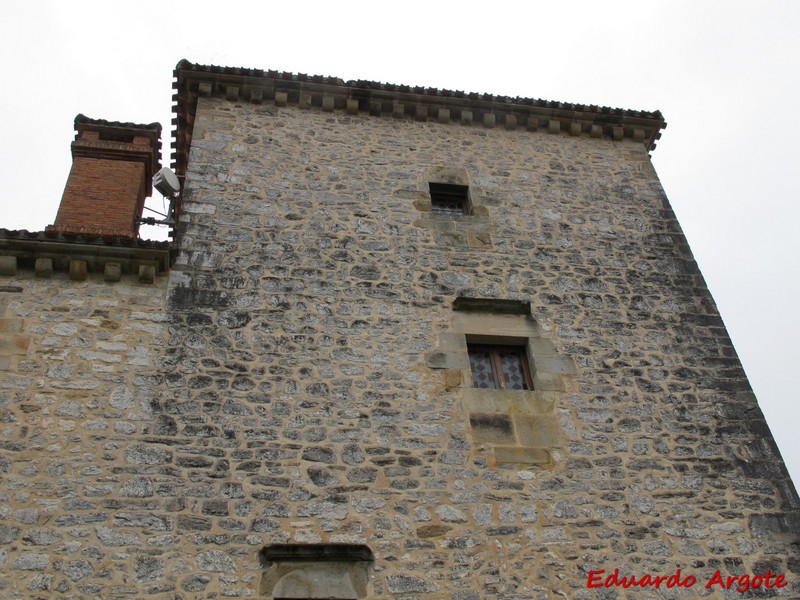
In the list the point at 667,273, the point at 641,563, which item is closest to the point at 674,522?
the point at 641,563

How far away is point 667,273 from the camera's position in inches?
300

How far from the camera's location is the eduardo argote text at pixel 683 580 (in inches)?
206

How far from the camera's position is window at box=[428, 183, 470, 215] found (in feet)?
26.5

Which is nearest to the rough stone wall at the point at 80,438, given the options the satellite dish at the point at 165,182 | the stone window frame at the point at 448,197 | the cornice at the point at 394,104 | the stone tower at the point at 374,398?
the stone tower at the point at 374,398

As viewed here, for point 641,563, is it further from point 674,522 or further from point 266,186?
point 266,186

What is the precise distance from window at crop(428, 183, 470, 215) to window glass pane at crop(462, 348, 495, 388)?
2.04 metres

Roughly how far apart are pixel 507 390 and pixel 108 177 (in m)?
5.09

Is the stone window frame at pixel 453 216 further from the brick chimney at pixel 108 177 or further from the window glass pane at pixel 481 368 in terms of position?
the brick chimney at pixel 108 177

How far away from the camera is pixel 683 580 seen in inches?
210

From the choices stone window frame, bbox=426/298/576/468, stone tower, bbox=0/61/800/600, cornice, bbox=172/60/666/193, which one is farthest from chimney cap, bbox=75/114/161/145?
stone window frame, bbox=426/298/576/468

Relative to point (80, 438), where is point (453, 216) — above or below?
above

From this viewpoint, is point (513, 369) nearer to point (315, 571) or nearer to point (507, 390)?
point (507, 390)

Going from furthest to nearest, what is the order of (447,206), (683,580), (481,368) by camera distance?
(447,206) < (481,368) < (683,580)

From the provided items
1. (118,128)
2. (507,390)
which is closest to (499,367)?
(507,390)
